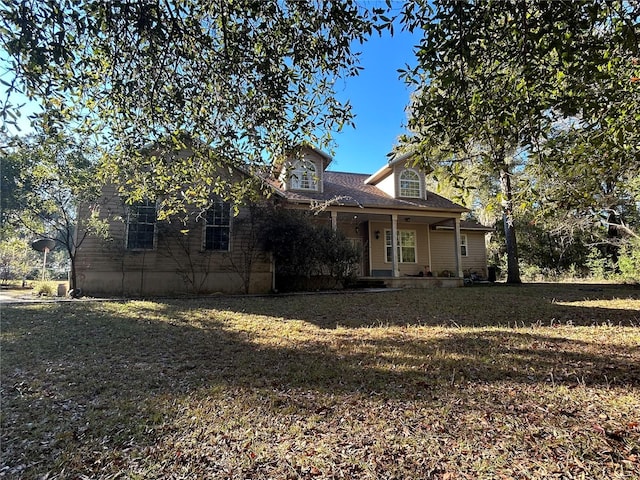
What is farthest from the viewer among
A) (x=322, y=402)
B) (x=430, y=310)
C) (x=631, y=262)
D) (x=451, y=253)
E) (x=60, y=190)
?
(x=451, y=253)

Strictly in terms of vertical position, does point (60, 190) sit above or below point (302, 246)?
above

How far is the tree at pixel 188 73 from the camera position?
9.53ft

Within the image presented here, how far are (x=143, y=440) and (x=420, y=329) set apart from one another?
470 cm

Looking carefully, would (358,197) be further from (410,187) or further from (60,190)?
(60,190)

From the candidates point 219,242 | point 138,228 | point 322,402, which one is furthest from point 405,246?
point 322,402

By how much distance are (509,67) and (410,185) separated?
12736 millimetres

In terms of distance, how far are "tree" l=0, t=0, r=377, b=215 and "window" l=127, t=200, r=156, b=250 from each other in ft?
24.4

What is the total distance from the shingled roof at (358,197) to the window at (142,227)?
186 inches

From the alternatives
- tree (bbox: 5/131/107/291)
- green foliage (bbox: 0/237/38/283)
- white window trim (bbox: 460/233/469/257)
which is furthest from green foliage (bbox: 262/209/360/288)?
green foliage (bbox: 0/237/38/283)

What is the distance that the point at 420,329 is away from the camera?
Answer: 19.7 ft

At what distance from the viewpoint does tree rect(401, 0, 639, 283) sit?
2926 mm

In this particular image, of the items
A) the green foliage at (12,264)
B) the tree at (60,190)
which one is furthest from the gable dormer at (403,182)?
the green foliage at (12,264)

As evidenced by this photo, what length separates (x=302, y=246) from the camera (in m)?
11.9

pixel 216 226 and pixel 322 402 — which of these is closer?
pixel 322 402
